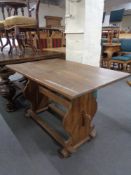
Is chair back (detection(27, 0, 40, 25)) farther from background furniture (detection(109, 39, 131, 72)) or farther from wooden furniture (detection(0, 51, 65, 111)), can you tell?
background furniture (detection(109, 39, 131, 72))

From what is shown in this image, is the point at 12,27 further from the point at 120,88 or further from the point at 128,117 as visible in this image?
the point at 120,88

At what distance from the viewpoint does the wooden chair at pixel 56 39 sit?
441cm

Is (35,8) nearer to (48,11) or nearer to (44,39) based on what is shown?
(44,39)

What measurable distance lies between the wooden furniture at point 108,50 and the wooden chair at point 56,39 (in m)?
1.33

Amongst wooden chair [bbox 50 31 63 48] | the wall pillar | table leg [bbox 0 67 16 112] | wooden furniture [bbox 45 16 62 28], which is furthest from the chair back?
wooden furniture [bbox 45 16 62 28]

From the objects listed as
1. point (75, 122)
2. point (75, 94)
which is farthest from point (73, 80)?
point (75, 122)

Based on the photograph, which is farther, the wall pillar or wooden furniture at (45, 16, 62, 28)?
wooden furniture at (45, 16, 62, 28)

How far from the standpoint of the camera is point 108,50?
4422mm

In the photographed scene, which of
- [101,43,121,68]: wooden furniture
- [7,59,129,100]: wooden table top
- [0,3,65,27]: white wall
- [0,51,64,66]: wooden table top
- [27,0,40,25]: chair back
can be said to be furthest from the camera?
[0,3,65,27]: white wall

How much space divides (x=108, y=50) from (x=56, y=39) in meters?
1.59

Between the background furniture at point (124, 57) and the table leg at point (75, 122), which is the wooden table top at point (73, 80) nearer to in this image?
the table leg at point (75, 122)

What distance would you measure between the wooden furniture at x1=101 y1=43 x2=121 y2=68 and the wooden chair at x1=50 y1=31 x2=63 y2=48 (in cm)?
133

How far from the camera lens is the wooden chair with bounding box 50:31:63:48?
174 inches

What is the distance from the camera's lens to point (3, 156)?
4.74ft
